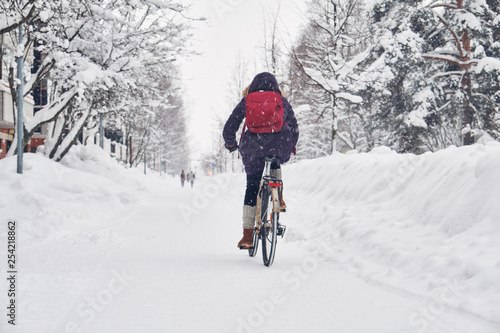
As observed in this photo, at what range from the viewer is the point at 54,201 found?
7289 mm

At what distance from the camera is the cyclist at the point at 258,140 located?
13.5ft

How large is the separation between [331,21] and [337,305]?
13746 mm

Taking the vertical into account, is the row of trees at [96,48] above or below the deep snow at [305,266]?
above

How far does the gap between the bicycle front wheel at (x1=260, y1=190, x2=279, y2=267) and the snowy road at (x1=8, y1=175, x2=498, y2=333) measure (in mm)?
166

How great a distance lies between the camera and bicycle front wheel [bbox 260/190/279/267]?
3898mm

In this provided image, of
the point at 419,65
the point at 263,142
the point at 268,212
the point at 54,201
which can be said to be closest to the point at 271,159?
the point at 263,142

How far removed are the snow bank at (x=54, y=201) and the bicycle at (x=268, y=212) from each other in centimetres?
268

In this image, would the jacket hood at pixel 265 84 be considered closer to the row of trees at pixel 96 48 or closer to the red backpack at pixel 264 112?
the red backpack at pixel 264 112

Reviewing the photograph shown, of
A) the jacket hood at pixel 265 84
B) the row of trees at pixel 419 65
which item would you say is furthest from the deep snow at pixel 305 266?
the row of trees at pixel 419 65

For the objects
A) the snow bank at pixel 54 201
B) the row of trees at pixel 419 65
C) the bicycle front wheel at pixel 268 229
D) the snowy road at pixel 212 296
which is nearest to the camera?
the snowy road at pixel 212 296

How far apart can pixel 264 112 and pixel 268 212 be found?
109cm

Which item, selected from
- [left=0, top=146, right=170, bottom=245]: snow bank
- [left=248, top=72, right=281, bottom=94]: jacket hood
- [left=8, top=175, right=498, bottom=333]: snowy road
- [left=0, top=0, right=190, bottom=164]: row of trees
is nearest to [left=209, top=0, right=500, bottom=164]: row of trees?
[left=0, top=0, right=190, bottom=164]: row of trees

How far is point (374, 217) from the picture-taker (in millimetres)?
5262

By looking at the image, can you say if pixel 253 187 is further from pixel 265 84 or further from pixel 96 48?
pixel 96 48
